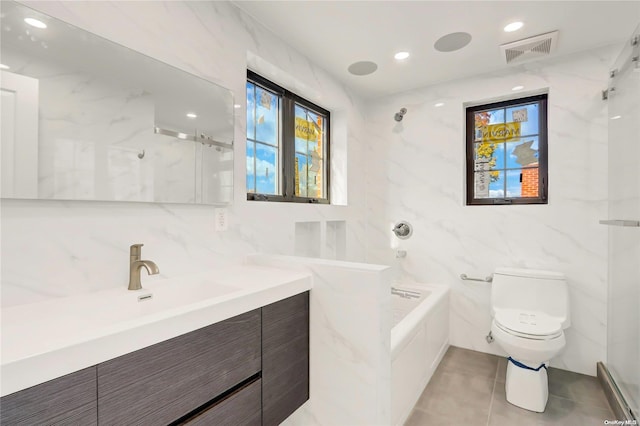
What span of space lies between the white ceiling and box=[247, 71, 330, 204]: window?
41cm

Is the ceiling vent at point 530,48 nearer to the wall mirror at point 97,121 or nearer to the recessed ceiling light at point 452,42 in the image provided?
the recessed ceiling light at point 452,42

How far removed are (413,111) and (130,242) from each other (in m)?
2.69

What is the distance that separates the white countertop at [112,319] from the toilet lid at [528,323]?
1.44m

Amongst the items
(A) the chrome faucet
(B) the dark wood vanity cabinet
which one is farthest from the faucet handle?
(B) the dark wood vanity cabinet

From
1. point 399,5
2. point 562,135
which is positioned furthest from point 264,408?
point 562,135

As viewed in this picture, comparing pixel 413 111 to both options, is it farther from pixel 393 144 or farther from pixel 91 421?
pixel 91 421

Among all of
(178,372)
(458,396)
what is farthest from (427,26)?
(458,396)

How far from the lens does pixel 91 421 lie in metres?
0.84

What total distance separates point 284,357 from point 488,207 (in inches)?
→ 86.4

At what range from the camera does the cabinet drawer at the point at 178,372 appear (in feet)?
2.94

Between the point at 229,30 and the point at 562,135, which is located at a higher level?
the point at 229,30

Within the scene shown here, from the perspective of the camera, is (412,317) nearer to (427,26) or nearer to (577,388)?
(577,388)

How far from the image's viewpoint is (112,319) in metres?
1.11

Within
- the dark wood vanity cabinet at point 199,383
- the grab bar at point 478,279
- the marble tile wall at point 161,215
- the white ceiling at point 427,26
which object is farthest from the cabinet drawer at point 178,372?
the grab bar at point 478,279
